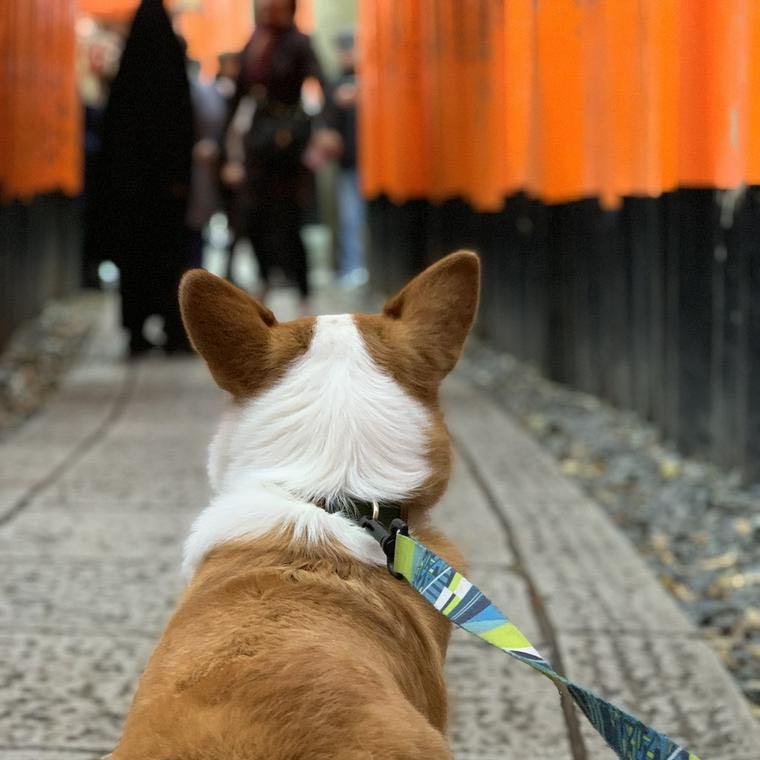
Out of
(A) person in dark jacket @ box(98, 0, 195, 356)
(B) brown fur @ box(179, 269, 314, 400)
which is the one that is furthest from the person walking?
(B) brown fur @ box(179, 269, 314, 400)

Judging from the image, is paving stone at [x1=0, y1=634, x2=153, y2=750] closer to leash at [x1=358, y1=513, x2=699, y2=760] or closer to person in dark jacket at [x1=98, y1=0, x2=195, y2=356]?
leash at [x1=358, y1=513, x2=699, y2=760]

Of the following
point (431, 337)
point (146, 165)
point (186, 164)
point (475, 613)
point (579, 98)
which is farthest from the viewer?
point (186, 164)

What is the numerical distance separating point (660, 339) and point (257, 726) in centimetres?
549

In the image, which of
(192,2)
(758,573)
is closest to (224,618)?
(758,573)

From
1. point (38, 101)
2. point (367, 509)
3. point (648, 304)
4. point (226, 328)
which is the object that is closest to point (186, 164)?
point (38, 101)

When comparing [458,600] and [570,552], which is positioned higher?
[458,600]

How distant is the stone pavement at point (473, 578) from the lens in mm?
3639

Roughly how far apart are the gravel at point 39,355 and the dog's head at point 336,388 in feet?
17.9

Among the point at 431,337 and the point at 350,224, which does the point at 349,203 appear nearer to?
the point at 350,224

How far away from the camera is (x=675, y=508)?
5.92 meters

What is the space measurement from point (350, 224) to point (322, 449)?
17.1 meters

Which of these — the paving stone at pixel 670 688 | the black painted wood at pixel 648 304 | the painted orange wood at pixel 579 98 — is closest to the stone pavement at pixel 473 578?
the paving stone at pixel 670 688

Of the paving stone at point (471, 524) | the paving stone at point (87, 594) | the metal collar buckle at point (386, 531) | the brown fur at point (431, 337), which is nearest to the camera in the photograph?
the metal collar buckle at point (386, 531)

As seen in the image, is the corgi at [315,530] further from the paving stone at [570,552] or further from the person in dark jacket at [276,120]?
the person in dark jacket at [276,120]
